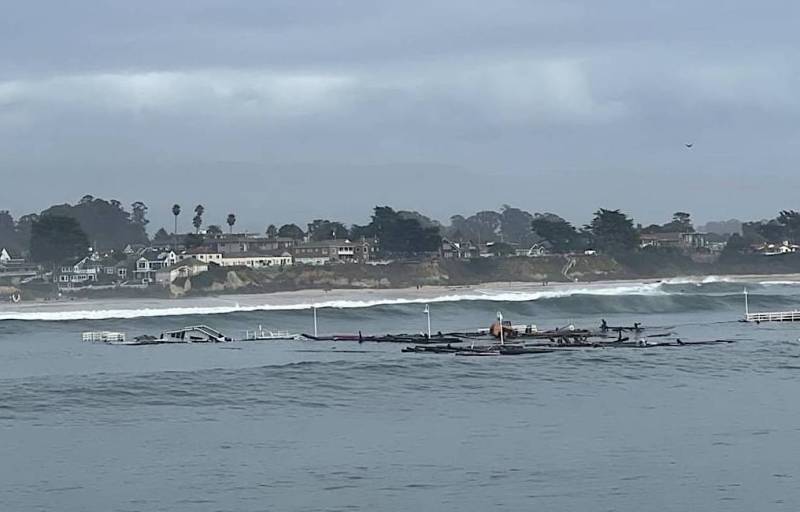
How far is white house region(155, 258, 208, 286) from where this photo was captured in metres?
139

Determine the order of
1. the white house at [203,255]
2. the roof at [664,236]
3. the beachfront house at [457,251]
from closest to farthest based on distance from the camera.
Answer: the white house at [203,255] < the beachfront house at [457,251] < the roof at [664,236]

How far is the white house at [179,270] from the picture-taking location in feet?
455

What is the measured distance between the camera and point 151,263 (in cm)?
14725

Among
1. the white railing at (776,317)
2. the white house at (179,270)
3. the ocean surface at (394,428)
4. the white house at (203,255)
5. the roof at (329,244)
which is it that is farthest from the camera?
the roof at (329,244)

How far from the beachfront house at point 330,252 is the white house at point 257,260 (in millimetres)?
1861

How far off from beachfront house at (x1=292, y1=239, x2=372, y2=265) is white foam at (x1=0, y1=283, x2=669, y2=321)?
2832 centimetres

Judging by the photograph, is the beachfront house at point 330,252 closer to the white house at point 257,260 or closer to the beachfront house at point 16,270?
the white house at point 257,260

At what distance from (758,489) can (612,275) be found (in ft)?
441

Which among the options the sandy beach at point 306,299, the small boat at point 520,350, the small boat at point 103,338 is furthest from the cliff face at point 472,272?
the small boat at point 520,350

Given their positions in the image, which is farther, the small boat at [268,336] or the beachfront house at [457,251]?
the beachfront house at [457,251]

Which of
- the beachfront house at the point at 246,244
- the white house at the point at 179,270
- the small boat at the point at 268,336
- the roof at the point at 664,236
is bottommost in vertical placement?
the small boat at the point at 268,336

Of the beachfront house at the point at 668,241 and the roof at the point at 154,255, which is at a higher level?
the roof at the point at 154,255

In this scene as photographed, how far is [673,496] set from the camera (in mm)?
29547

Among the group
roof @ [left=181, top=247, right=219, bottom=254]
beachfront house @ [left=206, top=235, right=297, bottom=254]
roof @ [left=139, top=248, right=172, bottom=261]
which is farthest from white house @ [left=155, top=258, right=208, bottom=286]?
beachfront house @ [left=206, top=235, right=297, bottom=254]
